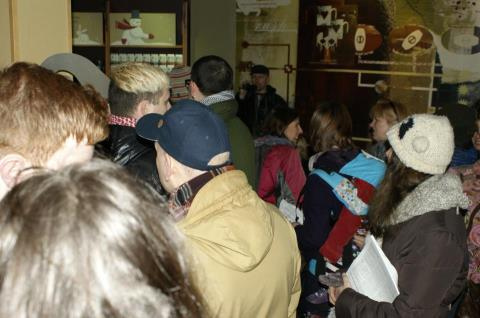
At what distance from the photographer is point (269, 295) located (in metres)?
1.50

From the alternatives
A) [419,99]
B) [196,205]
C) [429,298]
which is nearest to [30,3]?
[196,205]

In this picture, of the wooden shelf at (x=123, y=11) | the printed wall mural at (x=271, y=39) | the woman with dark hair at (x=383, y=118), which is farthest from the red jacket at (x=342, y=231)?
the printed wall mural at (x=271, y=39)

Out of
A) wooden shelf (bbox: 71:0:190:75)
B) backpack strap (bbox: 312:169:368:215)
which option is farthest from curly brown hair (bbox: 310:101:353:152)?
wooden shelf (bbox: 71:0:190:75)

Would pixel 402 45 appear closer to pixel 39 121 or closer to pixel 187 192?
pixel 187 192

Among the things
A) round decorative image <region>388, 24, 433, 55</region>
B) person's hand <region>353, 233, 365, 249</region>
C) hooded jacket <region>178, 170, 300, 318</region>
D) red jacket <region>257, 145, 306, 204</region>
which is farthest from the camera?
round decorative image <region>388, 24, 433, 55</region>

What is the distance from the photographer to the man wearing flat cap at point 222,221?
134 cm

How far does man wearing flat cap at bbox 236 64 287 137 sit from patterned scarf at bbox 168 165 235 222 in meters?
4.61

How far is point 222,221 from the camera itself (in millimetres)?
1361

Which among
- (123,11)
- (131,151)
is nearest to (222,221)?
(131,151)

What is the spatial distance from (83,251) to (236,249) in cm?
73

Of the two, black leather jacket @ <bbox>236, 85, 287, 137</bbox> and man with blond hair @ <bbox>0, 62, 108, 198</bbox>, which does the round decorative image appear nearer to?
black leather jacket @ <bbox>236, 85, 287, 137</bbox>

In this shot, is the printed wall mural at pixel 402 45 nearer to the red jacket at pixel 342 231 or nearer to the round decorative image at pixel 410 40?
the round decorative image at pixel 410 40

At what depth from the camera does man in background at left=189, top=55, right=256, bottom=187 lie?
3159 millimetres

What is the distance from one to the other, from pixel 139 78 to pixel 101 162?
66.9 inches
